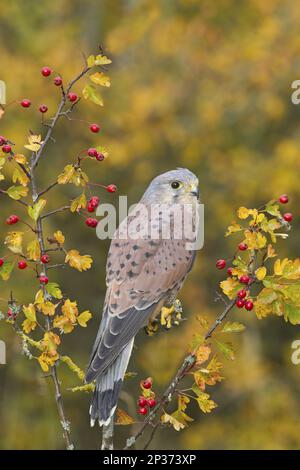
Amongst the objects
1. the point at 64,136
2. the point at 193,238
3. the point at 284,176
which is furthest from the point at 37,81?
the point at 193,238

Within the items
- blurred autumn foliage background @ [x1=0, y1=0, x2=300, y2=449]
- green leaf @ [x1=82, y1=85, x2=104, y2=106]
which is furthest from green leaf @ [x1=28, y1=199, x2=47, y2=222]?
blurred autumn foliage background @ [x1=0, y1=0, x2=300, y2=449]

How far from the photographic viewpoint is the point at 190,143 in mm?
11406

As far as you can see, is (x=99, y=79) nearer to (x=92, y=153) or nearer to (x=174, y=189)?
(x=92, y=153)

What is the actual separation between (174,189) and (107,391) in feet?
5.16

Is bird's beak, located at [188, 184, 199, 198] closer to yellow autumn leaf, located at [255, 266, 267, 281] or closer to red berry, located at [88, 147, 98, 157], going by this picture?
red berry, located at [88, 147, 98, 157]

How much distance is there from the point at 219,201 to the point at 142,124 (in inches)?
60.9

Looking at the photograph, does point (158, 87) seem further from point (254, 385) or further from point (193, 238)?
point (193, 238)

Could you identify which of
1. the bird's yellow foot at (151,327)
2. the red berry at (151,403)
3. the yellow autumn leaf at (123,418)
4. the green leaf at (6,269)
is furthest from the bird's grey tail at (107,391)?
the green leaf at (6,269)

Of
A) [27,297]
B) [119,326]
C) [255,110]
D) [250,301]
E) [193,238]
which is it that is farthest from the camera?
[255,110]

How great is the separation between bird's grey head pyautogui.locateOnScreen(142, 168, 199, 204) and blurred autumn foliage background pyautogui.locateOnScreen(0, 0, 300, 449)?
5164 millimetres

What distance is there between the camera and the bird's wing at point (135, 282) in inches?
163

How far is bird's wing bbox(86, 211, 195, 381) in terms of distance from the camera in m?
4.13

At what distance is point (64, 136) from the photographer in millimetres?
11422

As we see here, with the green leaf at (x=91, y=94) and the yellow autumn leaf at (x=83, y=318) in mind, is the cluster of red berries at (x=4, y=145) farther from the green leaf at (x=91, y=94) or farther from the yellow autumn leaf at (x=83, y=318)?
the yellow autumn leaf at (x=83, y=318)
